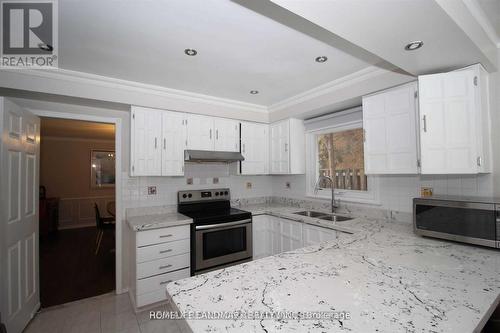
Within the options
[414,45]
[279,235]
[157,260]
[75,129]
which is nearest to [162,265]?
[157,260]

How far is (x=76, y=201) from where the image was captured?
5.86 meters

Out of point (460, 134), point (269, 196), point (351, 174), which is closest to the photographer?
point (460, 134)

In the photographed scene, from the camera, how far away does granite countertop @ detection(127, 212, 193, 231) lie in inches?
89.5

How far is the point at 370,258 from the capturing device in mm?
1344

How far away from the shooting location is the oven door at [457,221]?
145 cm

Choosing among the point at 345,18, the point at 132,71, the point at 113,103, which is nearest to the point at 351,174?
the point at 345,18

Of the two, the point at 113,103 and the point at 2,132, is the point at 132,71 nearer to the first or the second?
the point at 113,103

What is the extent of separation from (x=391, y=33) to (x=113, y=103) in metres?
2.58

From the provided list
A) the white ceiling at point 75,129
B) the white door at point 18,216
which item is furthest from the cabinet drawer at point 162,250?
the white ceiling at point 75,129

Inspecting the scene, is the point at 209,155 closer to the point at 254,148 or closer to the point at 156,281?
the point at 254,148

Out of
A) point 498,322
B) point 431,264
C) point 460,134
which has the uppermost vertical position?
point 460,134

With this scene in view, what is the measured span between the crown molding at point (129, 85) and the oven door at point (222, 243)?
1.62 m

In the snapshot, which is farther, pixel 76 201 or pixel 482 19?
pixel 76 201

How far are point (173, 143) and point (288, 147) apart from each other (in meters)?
1.58
